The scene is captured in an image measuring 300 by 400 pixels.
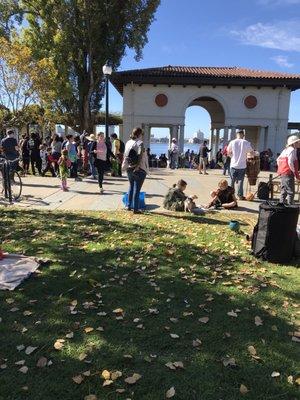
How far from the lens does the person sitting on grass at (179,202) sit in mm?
9867

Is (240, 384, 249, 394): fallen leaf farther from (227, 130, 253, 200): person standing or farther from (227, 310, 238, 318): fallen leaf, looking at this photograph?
(227, 130, 253, 200): person standing

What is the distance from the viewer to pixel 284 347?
3.90 m

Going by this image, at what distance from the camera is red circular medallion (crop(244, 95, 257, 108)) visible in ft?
94.5

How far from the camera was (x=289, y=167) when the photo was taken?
30.7ft

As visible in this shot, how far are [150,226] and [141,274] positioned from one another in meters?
2.70

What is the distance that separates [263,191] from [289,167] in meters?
2.84

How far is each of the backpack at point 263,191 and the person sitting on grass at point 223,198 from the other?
1770 mm

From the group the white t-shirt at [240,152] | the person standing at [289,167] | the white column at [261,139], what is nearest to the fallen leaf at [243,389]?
the person standing at [289,167]

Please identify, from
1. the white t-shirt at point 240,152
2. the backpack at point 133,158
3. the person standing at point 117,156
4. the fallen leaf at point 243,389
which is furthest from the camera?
the person standing at point 117,156

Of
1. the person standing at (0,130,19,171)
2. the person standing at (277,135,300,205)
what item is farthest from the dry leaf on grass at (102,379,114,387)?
the person standing at (0,130,19,171)

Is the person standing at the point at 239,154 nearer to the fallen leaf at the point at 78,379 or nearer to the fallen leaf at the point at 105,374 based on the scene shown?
the fallen leaf at the point at 105,374

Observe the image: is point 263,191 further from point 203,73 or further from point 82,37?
point 82,37

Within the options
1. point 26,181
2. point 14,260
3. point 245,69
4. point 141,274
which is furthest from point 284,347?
point 245,69

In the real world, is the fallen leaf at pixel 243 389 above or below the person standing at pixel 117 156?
below
